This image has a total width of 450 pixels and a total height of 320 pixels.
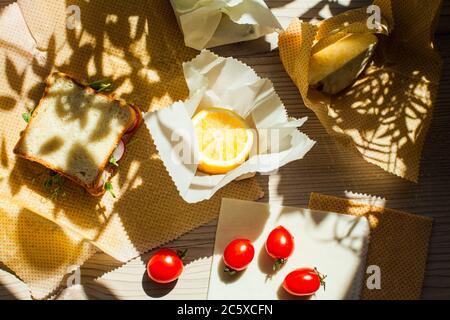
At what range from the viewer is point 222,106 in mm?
1309

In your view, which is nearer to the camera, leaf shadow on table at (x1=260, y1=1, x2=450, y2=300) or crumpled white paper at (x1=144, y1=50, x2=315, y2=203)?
crumpled white paper at (x1=144, y1=50, x2=315, y2=203)

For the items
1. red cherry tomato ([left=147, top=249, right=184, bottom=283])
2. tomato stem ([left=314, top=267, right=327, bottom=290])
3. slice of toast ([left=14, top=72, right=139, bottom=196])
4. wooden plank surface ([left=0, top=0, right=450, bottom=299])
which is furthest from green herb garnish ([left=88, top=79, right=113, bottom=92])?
tomato stem ([left=314, top=267, right=327, bottom=290])

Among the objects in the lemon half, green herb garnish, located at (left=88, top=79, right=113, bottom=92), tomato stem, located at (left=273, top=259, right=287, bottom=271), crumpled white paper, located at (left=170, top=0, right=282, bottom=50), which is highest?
crumpled white paper, located at (left=170, top=0, right=282, bottom=50)

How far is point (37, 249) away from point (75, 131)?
26 cm

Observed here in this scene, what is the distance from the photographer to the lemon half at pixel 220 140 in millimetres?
1248

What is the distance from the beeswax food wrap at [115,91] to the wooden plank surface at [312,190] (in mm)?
44

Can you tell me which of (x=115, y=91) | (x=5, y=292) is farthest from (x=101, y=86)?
(x=5, y=292)

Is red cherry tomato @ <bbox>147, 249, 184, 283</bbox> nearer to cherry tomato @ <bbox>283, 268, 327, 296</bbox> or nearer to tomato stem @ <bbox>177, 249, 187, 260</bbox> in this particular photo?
tomato stem @ <bbox>177, 249, 187, 260</bbox>

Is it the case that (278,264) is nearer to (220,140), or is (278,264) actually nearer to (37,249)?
(220,140)

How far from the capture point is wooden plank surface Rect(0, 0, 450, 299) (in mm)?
1294

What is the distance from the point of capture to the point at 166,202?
130 cm

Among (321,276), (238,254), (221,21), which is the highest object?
(221,21)

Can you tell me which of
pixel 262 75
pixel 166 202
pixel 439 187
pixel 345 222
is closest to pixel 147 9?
pixel 262 75

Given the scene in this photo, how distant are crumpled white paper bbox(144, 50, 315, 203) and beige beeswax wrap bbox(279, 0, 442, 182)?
9 cm
